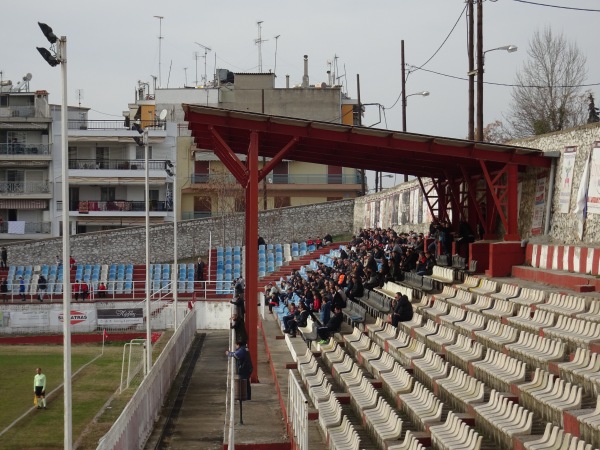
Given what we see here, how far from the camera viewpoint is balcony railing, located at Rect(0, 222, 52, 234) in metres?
69.6

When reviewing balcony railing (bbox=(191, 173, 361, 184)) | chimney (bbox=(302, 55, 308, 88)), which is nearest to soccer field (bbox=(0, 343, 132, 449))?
balcony railing (bbox=(191, 173, 361, 184))

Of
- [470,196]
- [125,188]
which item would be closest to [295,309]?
[470,196]

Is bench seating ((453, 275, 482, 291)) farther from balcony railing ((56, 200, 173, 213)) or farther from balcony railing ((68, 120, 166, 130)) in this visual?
balcony railing ((68, 120, 166, 130))

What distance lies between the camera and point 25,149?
70.6 m

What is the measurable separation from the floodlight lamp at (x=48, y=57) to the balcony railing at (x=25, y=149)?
181ft

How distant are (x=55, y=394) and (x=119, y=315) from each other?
16153 mm

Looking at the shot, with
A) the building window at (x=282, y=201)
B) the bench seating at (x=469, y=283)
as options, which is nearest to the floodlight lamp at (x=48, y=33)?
the bench seating at (x=469, y=283)

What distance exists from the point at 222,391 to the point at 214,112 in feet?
27.7

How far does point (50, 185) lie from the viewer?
70375mm

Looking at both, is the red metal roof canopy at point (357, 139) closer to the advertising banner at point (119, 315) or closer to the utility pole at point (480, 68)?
the utility pole at point (480, 68)

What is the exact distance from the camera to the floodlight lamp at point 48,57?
16.8m

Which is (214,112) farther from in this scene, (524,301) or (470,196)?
(524,301)

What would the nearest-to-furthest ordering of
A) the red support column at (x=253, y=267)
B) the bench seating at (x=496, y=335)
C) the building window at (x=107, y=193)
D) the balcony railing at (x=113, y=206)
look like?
the bench seating at (x=496, y=335)
the red support column at (x=253, y=267)
the balcony railing at (x=113, y=206)
the building window at (x=107, y=193)

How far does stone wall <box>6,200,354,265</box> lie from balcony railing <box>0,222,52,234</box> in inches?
341
